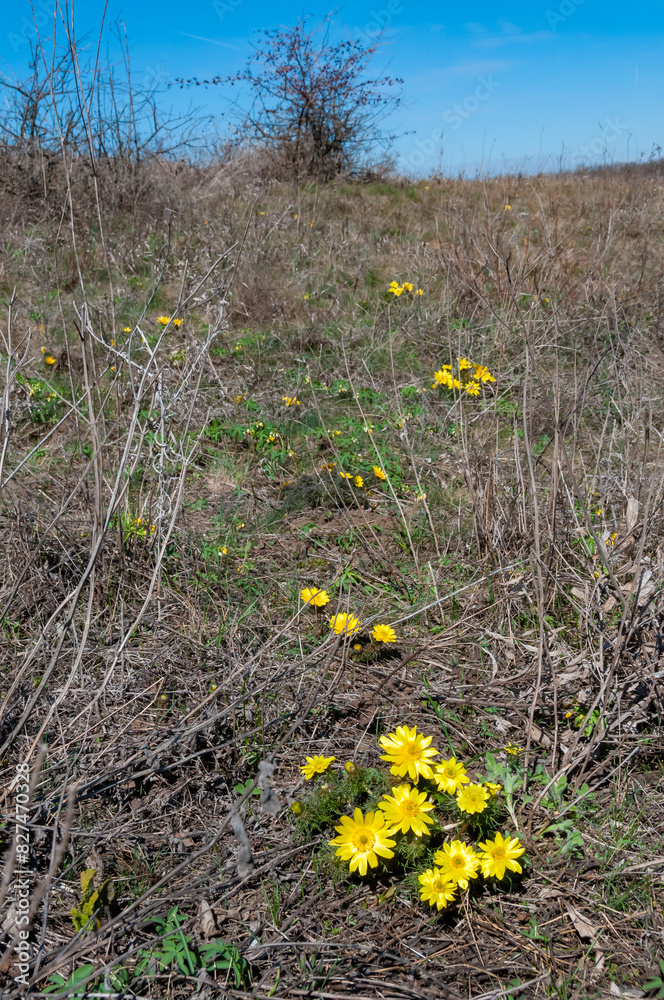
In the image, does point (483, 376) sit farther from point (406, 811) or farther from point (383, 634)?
point (406, 811)

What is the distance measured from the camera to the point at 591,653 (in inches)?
68.6

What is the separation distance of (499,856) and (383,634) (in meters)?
0.77

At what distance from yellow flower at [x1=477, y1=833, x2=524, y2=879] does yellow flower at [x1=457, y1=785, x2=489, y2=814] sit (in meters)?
0.07

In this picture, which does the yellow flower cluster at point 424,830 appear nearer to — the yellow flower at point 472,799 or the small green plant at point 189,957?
the yellow flower at point 472,799

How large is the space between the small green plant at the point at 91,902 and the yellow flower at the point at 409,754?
0.67 metres

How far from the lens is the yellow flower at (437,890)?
1325 millimetres

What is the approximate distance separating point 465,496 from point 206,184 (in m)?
6.40

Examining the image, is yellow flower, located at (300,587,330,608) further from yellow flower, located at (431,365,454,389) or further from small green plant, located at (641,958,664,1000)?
yellow flower, located at (431,365,454,389)

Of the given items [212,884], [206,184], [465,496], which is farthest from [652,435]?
[206,184]

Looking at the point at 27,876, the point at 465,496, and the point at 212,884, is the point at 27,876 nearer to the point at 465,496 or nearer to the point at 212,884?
the point at 212,884

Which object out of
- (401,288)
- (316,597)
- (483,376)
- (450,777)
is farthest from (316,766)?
(401,288)

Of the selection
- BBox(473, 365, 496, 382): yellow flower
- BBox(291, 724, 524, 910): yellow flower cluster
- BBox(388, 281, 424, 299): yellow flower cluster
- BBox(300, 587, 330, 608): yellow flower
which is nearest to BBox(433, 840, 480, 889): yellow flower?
BBox(291, 724, 524, 910): yellow flower cluster

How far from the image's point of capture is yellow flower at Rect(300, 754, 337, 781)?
1.59 m

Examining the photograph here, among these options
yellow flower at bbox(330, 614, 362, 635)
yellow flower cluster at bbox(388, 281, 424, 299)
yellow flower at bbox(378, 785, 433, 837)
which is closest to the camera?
yellow flower at bbox(378, 785, 433, 837)
